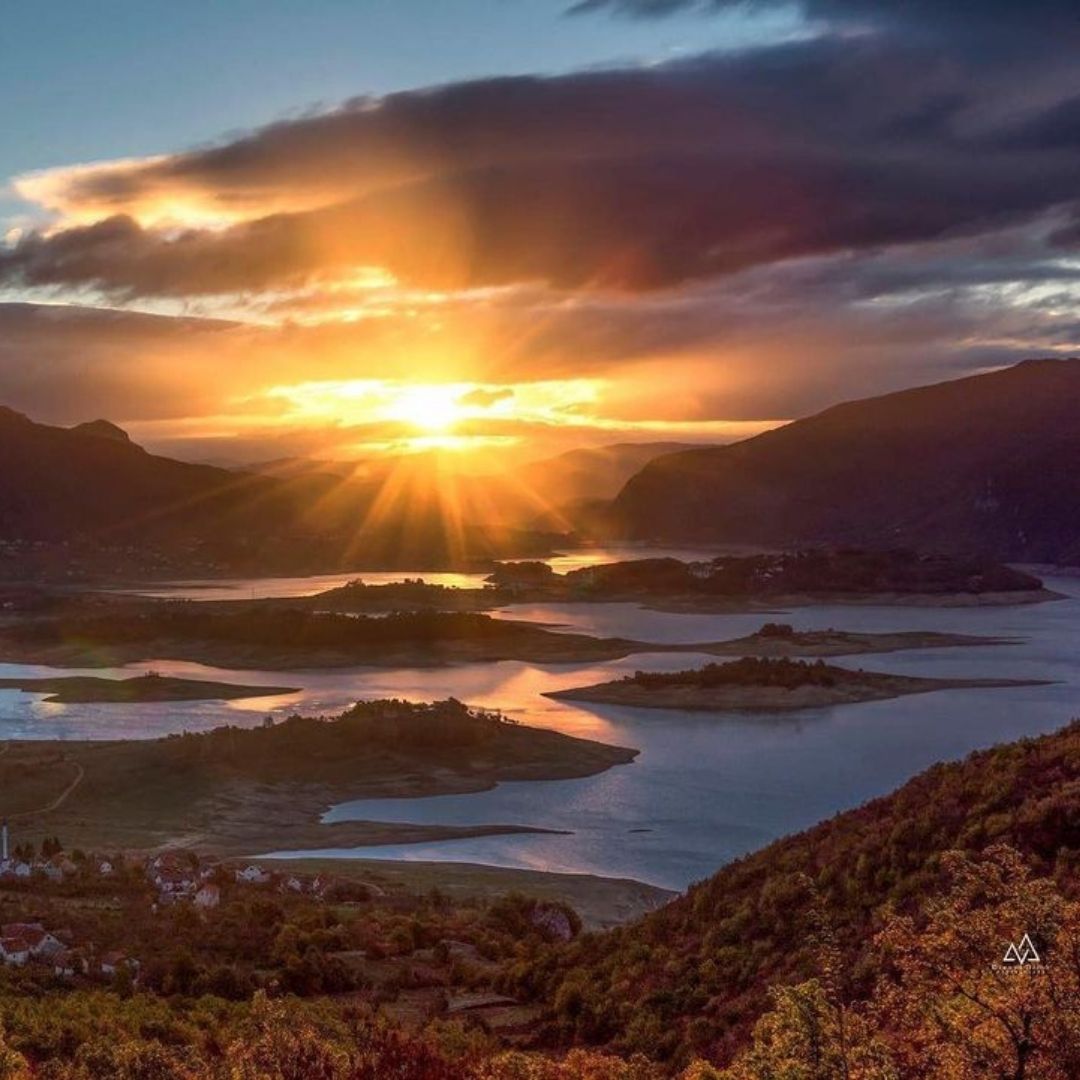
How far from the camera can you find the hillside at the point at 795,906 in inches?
816

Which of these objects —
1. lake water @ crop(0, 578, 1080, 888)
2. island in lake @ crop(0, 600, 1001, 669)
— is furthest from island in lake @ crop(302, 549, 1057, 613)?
lake water @ crop(0, 578, 1080, 888)

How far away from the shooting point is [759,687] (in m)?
83.2

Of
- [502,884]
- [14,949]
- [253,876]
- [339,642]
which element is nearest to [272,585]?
[339,642]

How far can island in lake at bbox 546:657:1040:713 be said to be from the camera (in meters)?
81.0

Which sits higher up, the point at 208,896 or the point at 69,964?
the point at 69,964

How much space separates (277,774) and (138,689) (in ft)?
97.8

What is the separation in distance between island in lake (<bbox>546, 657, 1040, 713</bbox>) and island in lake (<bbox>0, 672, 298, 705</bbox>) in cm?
1988

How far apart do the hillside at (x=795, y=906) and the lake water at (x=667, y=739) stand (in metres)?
16.0

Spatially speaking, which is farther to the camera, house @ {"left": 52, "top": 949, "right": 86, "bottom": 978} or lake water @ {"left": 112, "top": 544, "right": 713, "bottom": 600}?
lake water @ {"left": 112, "top": 544, "right": 713, "bottom": 600}

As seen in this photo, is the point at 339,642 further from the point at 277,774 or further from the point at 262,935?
the point at 262,935

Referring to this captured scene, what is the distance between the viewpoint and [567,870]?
44875 mm

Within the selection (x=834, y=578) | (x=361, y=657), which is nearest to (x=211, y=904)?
(x=361, y=657)

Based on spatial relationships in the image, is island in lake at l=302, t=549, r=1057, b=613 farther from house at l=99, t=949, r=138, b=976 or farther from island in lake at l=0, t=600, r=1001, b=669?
house at l=99, t=949, r=138, b=976

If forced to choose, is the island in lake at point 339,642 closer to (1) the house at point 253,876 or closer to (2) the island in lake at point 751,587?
(2) the island in lake at point 751,587
